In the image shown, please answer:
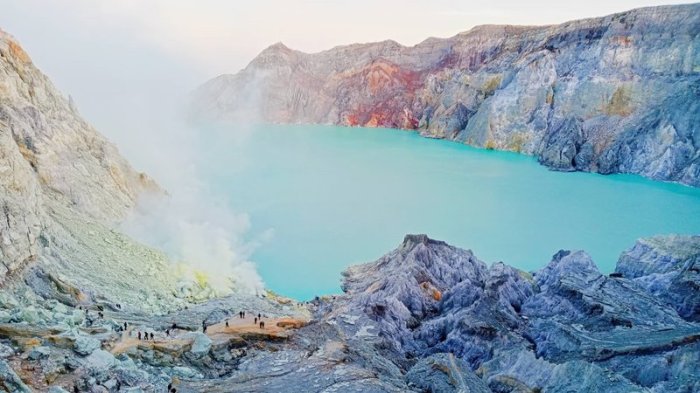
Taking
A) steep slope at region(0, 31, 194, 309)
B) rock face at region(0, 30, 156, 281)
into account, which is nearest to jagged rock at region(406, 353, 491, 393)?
steep slope at region(0, 31, 194, 309)

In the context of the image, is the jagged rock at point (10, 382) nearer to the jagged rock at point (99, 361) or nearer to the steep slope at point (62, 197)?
the jagged rock at point (99, 361)

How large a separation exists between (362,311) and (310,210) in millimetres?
14319

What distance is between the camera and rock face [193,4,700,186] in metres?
40.7

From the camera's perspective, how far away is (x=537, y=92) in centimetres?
5047

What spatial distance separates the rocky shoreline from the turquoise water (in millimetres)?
4513

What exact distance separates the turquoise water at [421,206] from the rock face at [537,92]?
317 cm

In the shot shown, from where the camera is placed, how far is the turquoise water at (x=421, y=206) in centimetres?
2086

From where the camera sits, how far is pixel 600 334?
418 inches

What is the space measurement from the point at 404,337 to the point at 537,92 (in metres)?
43.0

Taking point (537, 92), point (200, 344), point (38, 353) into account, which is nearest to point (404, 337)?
point (200, 344)

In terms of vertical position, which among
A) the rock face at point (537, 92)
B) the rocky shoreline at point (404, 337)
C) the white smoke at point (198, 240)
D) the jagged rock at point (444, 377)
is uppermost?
the rock face at point (537, 92)

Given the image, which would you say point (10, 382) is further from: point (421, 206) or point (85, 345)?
point (421, 206)

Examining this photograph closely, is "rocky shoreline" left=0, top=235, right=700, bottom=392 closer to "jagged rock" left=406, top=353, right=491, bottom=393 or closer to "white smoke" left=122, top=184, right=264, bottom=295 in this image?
"jagged rock" left=406, top=353, right=491, bottom=393

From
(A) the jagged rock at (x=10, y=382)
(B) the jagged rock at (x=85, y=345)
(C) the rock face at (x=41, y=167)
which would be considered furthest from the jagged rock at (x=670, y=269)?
(C) the rock face at (x=41, y=167)
